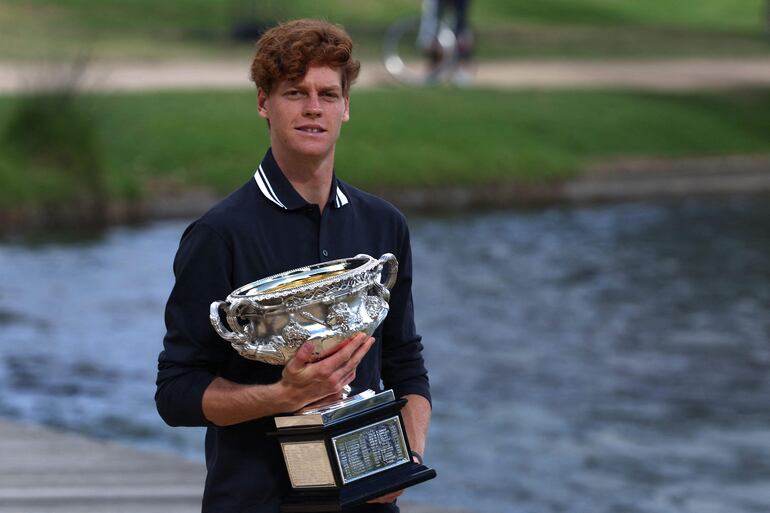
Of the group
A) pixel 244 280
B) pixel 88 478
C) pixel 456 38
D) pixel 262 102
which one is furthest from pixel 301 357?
pixel 456 38

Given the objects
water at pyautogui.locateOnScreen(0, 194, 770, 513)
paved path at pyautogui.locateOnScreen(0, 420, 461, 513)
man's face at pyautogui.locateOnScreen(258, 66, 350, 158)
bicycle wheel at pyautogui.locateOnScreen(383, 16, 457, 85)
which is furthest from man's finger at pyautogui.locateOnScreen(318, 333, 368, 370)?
bicycle wheel at pyautogui.locateOnScreen(383, 16, 457, 85)

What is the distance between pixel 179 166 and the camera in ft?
49.2

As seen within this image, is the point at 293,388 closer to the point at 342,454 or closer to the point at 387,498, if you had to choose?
the point at 342,454

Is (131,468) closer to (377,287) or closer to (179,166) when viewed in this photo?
(377,287)

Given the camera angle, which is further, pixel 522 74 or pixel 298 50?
pixel 522 74

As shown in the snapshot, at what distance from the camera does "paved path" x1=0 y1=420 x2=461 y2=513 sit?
5879mm

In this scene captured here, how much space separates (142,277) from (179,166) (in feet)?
9.89

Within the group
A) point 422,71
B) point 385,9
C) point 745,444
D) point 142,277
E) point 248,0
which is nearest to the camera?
point 745,444

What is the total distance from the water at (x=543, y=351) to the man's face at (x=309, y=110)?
13.4ft

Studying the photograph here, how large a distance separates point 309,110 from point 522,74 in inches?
776

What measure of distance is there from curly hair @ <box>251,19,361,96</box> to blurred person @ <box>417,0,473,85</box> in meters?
16.7

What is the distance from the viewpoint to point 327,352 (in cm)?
280

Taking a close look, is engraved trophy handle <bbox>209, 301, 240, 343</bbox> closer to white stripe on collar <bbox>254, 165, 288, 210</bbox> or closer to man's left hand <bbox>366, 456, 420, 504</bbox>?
white stripe on collar <bbox>254, 165, 288, 210</bbox>

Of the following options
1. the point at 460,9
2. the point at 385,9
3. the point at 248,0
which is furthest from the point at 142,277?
the point at 385,9
